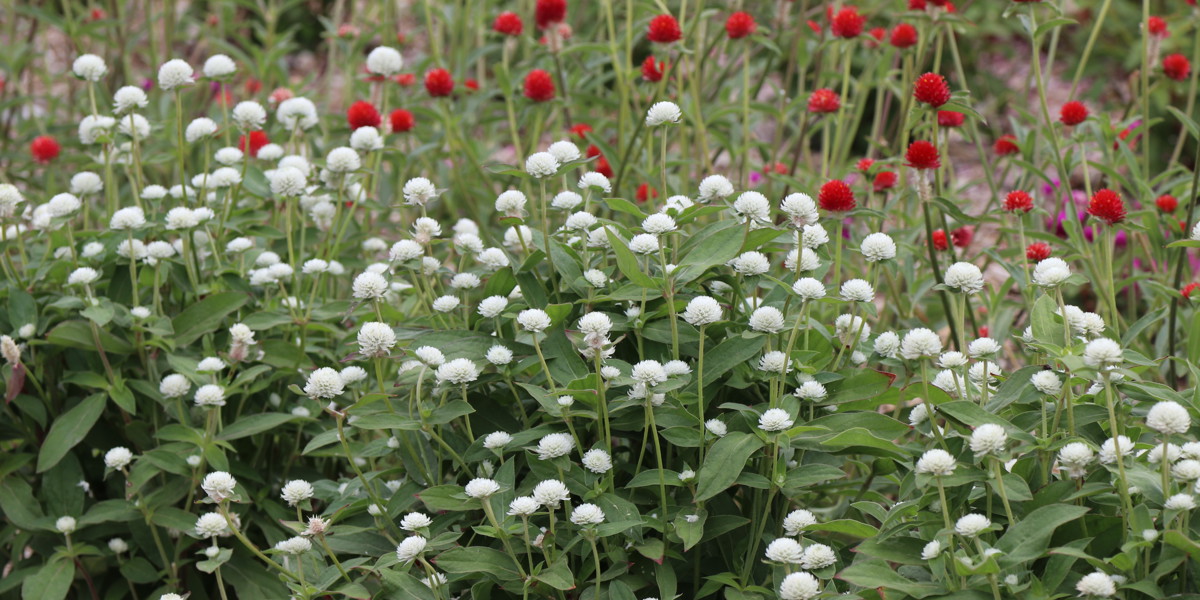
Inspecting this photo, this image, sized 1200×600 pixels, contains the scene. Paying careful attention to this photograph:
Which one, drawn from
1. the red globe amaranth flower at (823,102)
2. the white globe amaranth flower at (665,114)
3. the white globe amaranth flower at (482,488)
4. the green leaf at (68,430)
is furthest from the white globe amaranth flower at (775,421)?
the red globe amaranth flower at (823,102)

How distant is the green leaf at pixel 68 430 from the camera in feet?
6.93

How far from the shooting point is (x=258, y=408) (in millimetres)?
2387

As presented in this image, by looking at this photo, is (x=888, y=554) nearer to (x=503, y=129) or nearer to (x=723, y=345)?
(x=723, y=345)

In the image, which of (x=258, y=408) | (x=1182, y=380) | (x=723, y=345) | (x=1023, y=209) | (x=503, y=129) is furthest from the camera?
(x=503, y=129)

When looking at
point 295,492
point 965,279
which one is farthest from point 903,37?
point 295,492

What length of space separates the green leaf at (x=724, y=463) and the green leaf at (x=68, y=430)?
4.09 ft

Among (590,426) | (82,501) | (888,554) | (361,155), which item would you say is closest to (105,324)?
(82,501)

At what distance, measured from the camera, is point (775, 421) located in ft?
5.18

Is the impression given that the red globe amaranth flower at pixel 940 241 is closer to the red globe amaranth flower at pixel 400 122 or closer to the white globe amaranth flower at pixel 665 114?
the white globe amaranth flower at pixel 665 114

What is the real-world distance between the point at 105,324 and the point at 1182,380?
248cm

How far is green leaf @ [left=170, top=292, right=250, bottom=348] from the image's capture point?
2225 millimetres

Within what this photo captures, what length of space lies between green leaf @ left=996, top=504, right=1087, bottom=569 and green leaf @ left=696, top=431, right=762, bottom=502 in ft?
1.17

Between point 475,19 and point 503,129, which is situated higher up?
point 475,19

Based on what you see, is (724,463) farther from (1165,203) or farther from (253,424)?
(1165,203)
